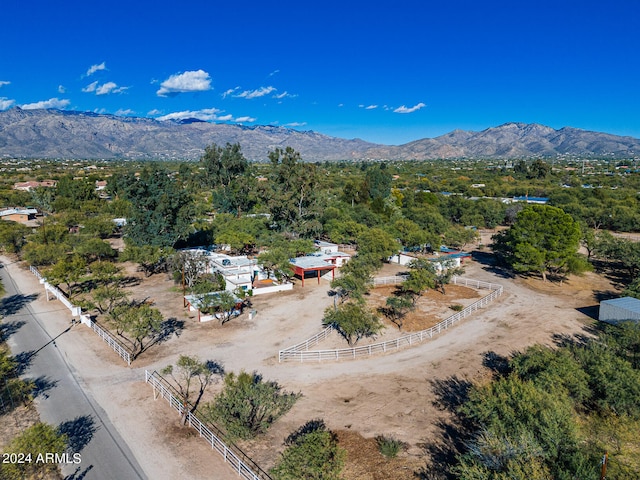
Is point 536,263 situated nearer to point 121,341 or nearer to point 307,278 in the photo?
point 307,278

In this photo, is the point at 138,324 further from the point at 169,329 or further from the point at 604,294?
the point at 604,294

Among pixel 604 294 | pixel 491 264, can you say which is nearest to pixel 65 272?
pixel 491 264

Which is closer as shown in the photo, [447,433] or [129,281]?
[447,433]

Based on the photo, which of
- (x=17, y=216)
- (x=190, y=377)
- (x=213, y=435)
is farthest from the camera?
(x=17, y=216)

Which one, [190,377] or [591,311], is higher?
[190,377]

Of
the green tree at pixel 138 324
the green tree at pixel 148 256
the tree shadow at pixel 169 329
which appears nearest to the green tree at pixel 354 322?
the tree shadow at pixel 169 329

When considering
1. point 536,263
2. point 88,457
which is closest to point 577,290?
point 536,263

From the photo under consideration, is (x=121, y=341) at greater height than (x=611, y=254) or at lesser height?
lesser

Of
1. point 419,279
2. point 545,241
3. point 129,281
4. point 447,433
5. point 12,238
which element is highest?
point 545,241

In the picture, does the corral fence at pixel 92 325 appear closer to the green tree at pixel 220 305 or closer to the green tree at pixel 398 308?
the green tree at pixel 220 305
